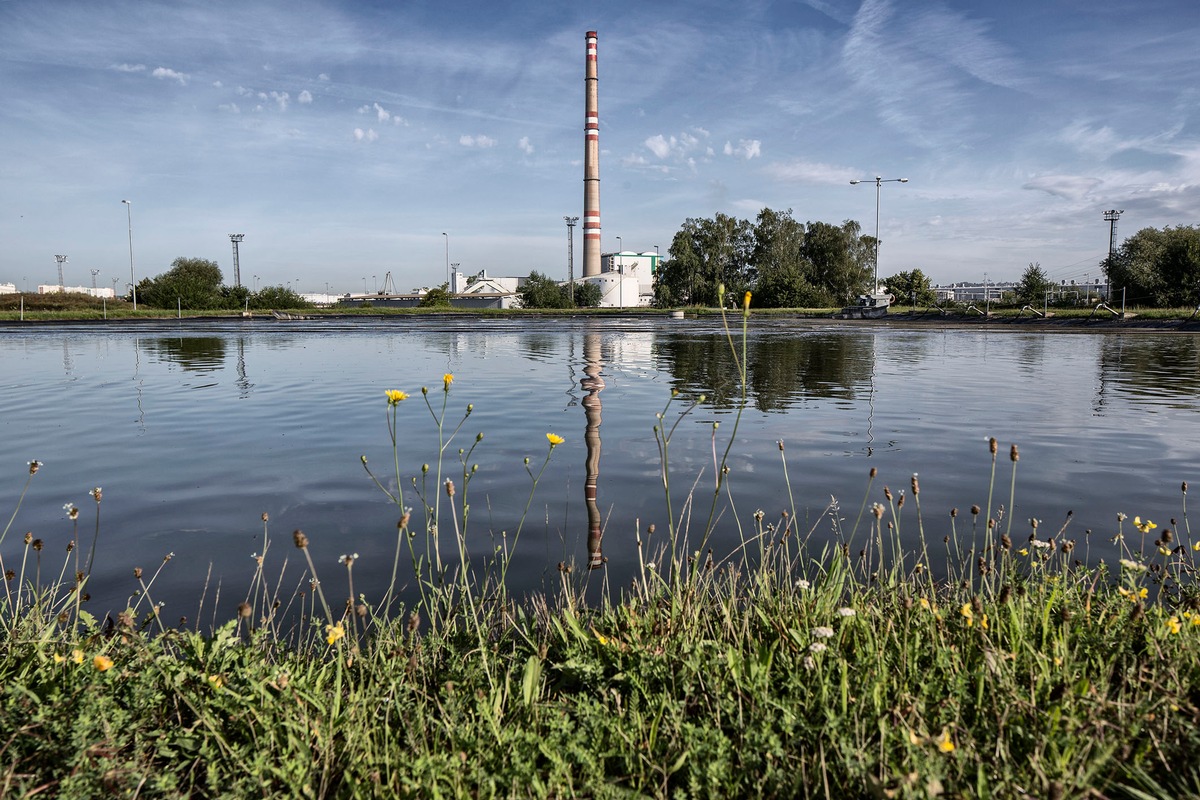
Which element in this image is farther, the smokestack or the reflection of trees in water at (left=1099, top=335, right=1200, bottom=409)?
the smokestack

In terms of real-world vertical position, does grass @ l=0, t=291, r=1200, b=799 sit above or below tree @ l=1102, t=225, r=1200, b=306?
below

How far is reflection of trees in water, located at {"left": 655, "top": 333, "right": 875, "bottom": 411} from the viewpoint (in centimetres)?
1284

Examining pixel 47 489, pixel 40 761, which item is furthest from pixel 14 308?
pixel 40 761

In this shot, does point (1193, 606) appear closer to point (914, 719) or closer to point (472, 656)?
point (914, 719)

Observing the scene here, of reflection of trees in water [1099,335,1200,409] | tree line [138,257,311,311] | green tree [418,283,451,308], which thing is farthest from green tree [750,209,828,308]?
reflection of trees in water [1099,335,1200,409]

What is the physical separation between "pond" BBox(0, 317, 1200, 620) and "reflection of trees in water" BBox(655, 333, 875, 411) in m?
0.13

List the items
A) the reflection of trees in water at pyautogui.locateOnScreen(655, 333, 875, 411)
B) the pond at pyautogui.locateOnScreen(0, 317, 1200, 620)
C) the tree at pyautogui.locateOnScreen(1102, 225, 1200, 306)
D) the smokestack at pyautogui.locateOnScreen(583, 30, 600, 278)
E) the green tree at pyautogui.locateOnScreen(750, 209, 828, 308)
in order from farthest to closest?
1. the green tree at pyautogui.locateOnScreen(750, 209, 828, 308)
2. the smokestack at pyautogui.locateOnScreen(583, 30, 600, 278)
3. the tree at pyautogui.locateOnScreen(1102, 225, 1200, 306)
4. the reflection of trees in water at pyautogui.locateOnScreen(655, 333, 875, 411)
5. the pond at pyautogui.locateOnScreen(0, 317, 1200, 620)

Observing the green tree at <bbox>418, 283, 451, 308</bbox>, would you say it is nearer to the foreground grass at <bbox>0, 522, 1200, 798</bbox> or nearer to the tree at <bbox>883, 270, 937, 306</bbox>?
the tree at <bbox>883, 270, 937, 306</bbox>

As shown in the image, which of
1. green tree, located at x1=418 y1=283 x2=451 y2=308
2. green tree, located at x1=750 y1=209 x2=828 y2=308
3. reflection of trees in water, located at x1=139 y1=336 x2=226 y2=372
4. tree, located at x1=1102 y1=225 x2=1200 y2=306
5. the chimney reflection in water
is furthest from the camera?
green tree, located at x1=418 y1=283 x2=451 y2=308

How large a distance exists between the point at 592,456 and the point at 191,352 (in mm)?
19801

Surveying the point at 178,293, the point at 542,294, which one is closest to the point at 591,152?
the point at 542,294

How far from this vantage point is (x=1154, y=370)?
16812mm

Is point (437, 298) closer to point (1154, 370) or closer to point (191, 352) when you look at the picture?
point (191, 352)

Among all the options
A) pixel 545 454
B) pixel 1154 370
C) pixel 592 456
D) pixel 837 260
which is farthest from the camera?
pixel 837 260
